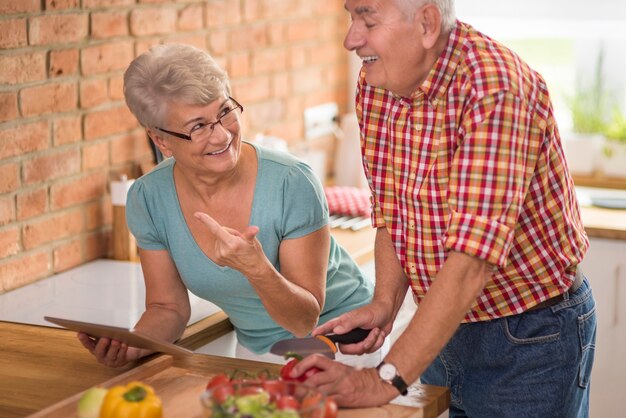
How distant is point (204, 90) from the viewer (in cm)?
201

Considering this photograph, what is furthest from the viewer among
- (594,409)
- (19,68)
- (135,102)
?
(594,409)

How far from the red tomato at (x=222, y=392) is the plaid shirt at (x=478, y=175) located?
0.39 meters

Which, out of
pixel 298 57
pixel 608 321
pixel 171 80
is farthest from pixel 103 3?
pixel 608 321

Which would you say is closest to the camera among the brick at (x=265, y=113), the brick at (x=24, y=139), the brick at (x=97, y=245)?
the brick at (x=24, y=139)

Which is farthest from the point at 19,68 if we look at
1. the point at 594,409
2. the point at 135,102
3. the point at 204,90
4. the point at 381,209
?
the point at 594,409

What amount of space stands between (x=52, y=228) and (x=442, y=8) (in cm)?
136

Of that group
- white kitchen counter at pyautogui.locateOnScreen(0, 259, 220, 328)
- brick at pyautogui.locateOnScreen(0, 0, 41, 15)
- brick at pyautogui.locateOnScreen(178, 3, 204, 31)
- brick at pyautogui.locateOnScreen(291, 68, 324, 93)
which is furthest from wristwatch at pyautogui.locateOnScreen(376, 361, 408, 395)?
brick at pyautogui.locateOnScreen(291, 68, 324, 93)

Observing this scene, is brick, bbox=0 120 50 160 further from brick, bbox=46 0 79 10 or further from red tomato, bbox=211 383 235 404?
red tomato, bbox=211 383 235 404

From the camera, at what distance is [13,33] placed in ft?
7.87

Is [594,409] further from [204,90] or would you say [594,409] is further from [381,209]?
[204,90]

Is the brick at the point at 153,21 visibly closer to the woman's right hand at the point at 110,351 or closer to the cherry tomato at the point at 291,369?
the woman's right hand at the point at 110,351

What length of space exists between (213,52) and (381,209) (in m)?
1.43

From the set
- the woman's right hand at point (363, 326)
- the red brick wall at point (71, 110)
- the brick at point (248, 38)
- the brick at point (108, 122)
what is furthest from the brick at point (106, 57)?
the woman's right hand at point (363, 326)

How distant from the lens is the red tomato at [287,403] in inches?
55.2
